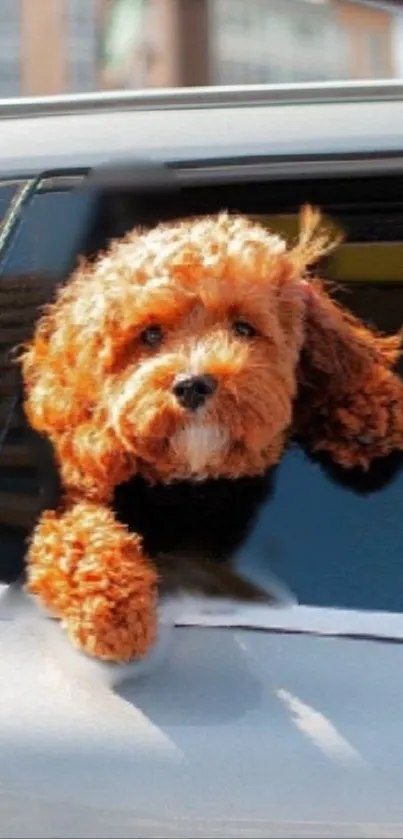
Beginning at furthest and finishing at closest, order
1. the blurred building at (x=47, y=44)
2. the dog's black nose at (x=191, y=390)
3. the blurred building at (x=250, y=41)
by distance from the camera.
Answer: the blurred building at (x=47, y=44), the blurred building at (x=250, y=41), the dog's black nose at (x=191, y=390)

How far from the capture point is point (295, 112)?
1.99m

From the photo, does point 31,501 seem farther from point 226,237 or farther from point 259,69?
point 259,69

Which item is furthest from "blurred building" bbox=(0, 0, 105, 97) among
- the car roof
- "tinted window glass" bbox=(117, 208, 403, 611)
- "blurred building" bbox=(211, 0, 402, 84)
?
"tinted window glass" bbox=(117, 208, 403, 611)

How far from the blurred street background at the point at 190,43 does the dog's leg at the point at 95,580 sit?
106 cm

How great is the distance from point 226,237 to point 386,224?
34cm

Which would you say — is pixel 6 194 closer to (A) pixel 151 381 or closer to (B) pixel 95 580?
(A) pixel 151 381

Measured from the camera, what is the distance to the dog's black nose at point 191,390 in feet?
5.43

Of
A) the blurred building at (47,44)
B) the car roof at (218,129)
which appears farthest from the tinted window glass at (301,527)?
the blurred building at (47,44)

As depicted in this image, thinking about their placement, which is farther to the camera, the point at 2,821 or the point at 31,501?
the point at 31,501

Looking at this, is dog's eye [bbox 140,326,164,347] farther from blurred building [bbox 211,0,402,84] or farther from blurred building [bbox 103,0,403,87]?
blurred building [bbox 211,0,402,84]

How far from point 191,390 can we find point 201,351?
66 mm

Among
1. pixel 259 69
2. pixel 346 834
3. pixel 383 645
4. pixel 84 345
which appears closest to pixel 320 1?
pixel 259 69

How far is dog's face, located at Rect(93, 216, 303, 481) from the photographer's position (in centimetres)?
168

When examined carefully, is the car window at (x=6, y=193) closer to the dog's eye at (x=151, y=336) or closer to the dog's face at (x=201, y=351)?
the dog's face at (x=201, y=351)
